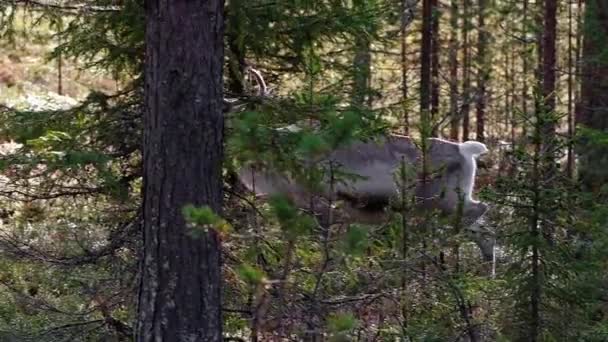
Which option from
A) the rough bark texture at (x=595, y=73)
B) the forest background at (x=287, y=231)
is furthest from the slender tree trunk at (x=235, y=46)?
the rough bark texture at (x=595, y=73)

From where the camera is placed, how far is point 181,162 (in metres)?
4.87

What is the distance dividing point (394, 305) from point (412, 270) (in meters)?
0.24

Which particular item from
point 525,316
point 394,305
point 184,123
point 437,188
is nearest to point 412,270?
point 394,305

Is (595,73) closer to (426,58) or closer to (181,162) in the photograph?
(426,58)

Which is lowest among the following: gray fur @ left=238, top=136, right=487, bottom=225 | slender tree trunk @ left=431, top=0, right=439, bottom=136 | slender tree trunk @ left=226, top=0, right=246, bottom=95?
gray fur @ left=238, top=136, right=487, bottom=225

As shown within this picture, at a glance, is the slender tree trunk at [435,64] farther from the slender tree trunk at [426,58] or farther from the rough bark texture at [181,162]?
the rough bark texture at [181,162]

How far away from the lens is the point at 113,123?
667 centimetres

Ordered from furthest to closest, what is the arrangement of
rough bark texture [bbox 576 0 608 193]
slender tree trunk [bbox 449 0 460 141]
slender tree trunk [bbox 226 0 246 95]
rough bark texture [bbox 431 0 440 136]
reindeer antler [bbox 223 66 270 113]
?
slender tree trunk [bbox 449 0 460 141]
rough bark texture [bbox 431 0 440 136]
rough bark texture [bbox 576 0 608 193]
slender tree trunk [bbox 226 0 246 95]
reindeer antler [bbox 223 66 270 113]

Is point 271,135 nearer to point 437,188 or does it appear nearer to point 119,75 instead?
point 119,75

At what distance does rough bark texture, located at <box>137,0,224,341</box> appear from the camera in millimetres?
4859

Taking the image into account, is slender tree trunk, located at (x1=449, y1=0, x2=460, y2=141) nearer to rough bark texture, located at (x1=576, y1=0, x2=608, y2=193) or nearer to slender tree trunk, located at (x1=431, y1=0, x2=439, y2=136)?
slender tree trunk, located at (x1=431, y1=0, x2=439, y2=136)

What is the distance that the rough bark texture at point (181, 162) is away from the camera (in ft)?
15.9

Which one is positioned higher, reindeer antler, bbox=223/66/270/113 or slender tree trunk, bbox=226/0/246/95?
slender tree trunk, bbox=226/0/246/95

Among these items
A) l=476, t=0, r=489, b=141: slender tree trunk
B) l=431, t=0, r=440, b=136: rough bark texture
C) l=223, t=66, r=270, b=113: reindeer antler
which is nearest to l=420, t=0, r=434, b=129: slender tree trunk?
l=431, t=0, r=440, b=136: rough bark texture
